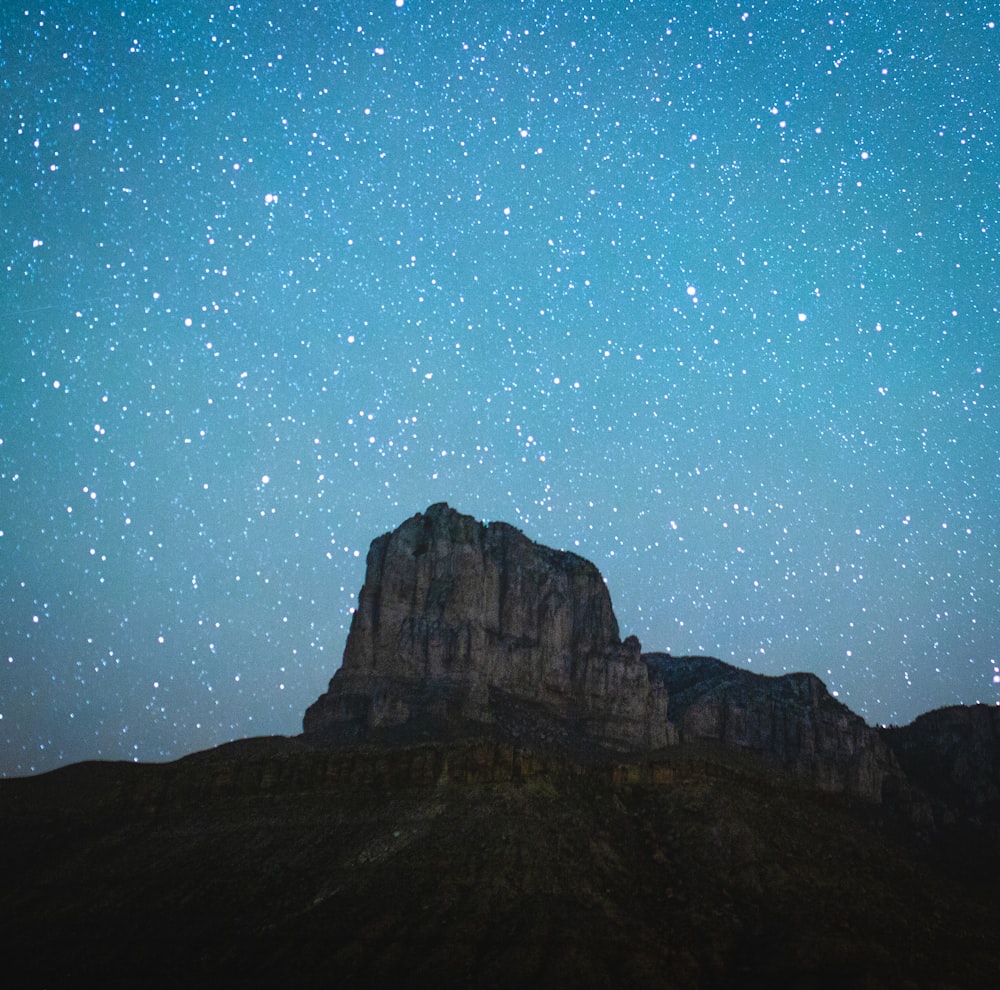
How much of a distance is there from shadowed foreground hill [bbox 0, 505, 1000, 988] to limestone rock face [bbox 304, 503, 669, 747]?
1.12ft

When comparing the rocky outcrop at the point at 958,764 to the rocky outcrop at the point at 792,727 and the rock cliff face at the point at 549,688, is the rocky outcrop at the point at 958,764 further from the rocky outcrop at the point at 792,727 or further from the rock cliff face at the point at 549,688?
the rocky outcrop at the point at 792,727

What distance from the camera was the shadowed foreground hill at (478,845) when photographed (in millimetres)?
55531

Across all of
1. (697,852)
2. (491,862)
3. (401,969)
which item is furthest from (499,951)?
(697,852)

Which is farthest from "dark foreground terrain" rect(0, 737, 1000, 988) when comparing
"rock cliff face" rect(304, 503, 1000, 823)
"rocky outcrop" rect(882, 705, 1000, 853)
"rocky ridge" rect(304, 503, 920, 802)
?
"rocky outcrop" rect(882, 705, 1000, 853)

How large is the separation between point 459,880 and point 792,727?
7684 cm

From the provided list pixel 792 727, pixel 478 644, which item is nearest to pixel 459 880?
pixel 478 644

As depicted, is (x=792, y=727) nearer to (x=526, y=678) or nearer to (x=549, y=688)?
(x=549, y=688)

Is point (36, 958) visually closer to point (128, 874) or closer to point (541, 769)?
point (128, 874)

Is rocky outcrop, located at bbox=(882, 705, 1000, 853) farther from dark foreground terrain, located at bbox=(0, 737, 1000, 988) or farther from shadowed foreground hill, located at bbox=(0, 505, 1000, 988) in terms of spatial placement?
dark foreground terrain, located at bbox=(0, 737, 1000, 988)

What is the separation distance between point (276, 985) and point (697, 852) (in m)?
32.1

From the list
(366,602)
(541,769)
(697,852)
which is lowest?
(697,852)

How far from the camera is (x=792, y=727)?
126125 millimetres

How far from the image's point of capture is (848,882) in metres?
67.0

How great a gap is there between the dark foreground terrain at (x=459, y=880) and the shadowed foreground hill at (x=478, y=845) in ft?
0.70
